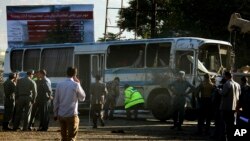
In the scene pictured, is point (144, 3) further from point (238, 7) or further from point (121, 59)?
point (121, 59)

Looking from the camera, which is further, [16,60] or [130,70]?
[16,60]

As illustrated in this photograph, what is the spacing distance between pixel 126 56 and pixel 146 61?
130 centimetres

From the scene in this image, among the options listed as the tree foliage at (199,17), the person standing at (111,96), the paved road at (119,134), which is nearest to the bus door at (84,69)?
the person standing at (111,96)

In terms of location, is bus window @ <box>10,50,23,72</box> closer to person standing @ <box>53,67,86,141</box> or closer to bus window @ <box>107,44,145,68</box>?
bus window @ <box>107,44,145,68</box>

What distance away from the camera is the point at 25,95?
57.7 ft

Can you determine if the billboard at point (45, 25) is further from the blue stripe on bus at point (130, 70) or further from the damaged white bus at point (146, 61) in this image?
the blue stripe on bus at point (130, 70)

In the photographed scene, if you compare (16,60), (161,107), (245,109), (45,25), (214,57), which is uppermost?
(45,25)

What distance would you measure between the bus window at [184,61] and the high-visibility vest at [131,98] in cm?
189

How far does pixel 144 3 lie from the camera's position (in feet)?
177

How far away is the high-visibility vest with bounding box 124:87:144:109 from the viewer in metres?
23.0

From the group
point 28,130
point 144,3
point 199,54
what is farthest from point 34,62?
point 144,3

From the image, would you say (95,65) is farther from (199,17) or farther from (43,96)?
(199,17)

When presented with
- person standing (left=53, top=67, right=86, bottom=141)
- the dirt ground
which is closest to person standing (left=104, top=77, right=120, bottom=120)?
the dirt ground

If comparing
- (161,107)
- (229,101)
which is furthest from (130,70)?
(229,101)
